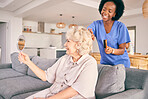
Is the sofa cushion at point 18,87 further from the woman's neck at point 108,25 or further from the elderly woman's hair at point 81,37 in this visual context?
the woman's neck at point 108,25

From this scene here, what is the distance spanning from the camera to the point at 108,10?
4.97 feet

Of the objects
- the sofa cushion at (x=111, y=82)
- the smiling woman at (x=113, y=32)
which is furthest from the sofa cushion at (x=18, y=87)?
the smiling woman at (x=113, y=32)

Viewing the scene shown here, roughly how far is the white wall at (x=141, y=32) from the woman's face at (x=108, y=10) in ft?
20.5

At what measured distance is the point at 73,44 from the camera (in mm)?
1312

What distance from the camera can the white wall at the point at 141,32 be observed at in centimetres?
700

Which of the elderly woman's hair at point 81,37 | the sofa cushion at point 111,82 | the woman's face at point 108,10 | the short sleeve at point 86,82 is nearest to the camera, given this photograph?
the short sleeve at point 86,82

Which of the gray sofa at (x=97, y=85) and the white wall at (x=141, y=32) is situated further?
the white wall at (x=141, y=32)

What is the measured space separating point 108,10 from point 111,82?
74 cm

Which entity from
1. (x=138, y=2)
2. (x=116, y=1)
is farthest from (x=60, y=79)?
(x=138, y=2)

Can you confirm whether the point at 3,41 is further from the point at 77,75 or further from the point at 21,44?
the point at 77,75

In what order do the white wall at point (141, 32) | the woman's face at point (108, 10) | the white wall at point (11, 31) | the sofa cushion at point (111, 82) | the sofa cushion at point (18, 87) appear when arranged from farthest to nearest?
the white wall at point (141, 32)
the white wall at point (11, 31)
the sofa cushion at point (18, 87)
the woman's face at point (108, 10)
the sofa cushion at point (111, 82)

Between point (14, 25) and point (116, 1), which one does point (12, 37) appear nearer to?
point (14, 25)

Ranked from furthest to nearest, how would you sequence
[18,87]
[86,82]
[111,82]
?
[18,87] < [111,82] < [86,82]

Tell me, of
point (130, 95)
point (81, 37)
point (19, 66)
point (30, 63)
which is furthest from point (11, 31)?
point (130, 95)
